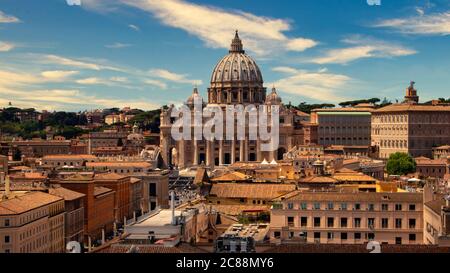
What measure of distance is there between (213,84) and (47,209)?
6442 cm

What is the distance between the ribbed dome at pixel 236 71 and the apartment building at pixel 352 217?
67.0 meters

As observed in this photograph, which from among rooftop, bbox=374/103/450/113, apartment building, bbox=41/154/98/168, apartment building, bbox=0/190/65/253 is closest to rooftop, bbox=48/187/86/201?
apartment building, bbox=0/190/65/253

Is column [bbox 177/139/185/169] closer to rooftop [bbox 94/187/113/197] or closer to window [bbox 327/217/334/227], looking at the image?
rooftop [bbox 94/187/113/197]

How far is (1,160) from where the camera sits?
45875 mm

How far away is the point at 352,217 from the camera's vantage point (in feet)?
68.5

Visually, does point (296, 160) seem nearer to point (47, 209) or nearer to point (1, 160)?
point (1, 160)

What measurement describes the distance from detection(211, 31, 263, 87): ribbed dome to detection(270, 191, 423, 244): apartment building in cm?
6695

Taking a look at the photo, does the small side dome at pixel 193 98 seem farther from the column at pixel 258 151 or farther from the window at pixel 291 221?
the window at pixel 291 221

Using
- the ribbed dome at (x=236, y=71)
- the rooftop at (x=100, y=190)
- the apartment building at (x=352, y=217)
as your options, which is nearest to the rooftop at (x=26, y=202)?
the rooftop at (x=100, y=190)

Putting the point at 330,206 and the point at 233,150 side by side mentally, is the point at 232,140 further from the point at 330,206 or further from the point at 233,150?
the point at 330,206

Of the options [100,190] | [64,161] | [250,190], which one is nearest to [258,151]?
[64,161]
